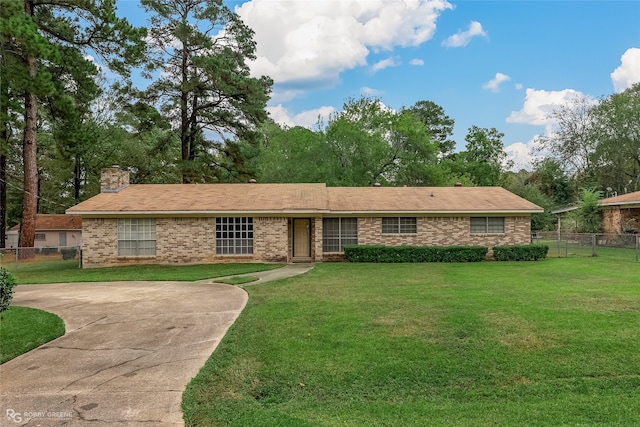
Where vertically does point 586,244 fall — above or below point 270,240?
below

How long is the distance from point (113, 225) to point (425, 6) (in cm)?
1516

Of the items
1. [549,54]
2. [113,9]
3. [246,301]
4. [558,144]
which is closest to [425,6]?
[549,54]

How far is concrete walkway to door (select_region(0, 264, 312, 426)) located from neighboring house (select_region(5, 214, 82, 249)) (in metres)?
21.3

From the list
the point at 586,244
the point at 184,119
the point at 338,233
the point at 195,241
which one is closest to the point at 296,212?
the point at 338,233

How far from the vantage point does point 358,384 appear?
4.57m

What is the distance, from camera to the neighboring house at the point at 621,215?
24.0m

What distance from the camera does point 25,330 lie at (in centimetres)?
670

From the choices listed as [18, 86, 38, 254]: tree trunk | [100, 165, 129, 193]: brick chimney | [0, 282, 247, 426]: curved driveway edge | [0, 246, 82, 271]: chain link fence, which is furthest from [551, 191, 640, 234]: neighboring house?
[18, 86, 38, 254]: tree trunk

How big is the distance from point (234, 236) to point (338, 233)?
15.3 ft

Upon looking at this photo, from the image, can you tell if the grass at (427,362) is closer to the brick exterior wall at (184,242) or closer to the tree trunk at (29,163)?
the brick exterior wall at (184,242)

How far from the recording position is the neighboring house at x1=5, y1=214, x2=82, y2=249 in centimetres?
2811

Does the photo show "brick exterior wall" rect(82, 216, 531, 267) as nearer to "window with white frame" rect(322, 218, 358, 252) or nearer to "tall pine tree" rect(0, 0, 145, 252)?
"window with white frame" rect(322, 218, 358, 252)

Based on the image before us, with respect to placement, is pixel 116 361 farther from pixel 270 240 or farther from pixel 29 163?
pixel 29 163

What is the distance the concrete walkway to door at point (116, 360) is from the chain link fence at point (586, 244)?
17565 millimetres
